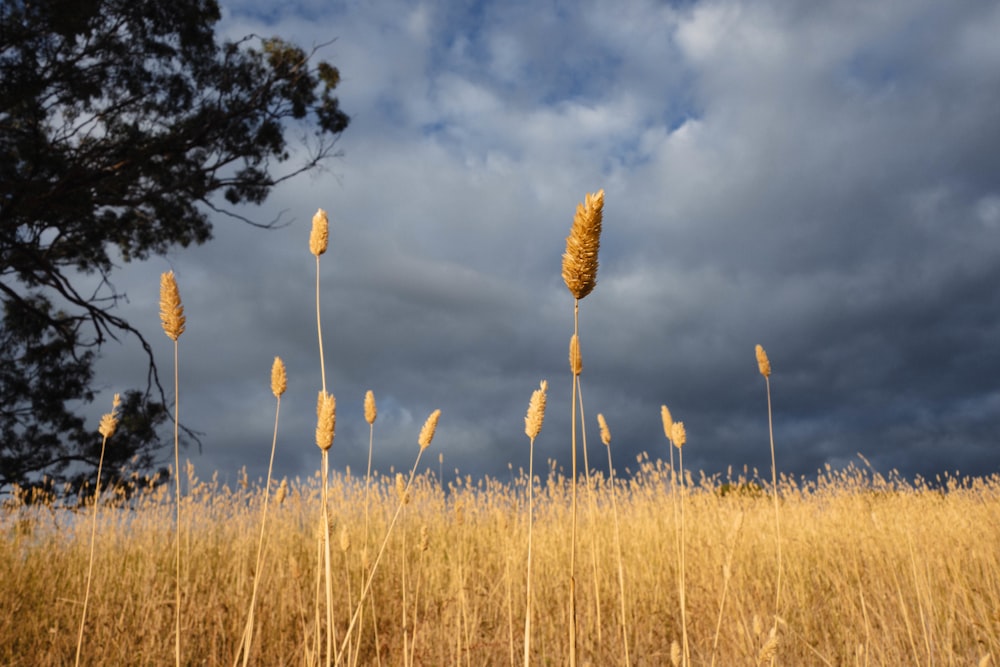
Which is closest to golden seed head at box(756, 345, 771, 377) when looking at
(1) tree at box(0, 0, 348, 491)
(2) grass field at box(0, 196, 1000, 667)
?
(2) grass field at box(0, 196, 1000, 667)

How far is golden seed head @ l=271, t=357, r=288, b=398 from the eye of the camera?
6.61 ft

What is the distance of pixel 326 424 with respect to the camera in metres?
1.72

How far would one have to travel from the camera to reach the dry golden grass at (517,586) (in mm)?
4441

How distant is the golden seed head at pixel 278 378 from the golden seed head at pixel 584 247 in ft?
3.49

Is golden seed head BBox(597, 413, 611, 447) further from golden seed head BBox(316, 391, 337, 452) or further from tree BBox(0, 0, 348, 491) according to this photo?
tree BBox(0, 0, 348, 491)

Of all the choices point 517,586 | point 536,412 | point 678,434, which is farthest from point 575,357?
point 517,586

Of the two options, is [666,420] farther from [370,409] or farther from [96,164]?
[96,164]

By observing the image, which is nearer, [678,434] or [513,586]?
[678,434]

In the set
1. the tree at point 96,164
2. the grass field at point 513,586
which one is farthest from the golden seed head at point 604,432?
the tree at point 96,164

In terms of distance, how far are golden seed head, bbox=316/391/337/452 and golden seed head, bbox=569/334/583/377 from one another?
2.01 feet

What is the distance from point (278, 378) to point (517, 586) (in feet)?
15.1

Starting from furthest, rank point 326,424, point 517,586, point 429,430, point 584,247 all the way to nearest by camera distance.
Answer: point 517,586 → point 429,430 → point 326,424 → point 584,247

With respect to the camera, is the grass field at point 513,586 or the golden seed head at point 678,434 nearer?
the golden seed head at point 678,434

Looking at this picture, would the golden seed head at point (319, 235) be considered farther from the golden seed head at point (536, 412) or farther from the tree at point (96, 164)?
the tree at point (96, 164)
